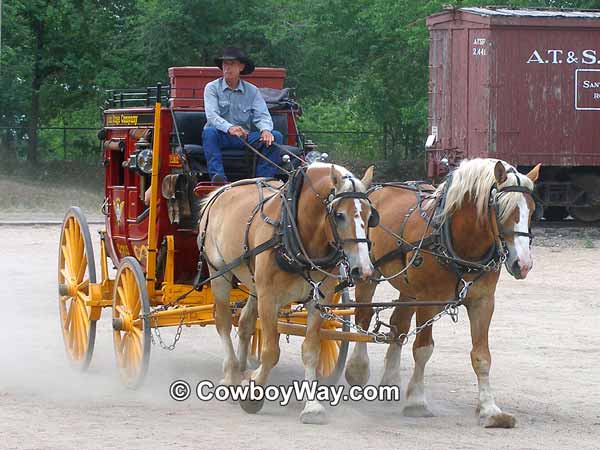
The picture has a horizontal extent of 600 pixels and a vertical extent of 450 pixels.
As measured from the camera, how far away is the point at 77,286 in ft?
33.4

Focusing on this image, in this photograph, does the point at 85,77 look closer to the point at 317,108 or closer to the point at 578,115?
the point at 317,108

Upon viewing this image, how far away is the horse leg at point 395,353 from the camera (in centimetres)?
855

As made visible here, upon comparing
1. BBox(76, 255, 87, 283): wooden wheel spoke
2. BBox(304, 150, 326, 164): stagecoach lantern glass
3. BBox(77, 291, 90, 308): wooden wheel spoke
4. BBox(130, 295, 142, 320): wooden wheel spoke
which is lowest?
BBox(77, 291, 90, 308): wooden wheel spoke

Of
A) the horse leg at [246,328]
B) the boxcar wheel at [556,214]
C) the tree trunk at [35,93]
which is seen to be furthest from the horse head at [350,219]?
the tree trunk at [35,93]

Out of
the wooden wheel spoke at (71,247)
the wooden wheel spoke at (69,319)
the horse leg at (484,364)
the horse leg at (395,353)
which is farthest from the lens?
the wooden wheel spoke at (71,247)

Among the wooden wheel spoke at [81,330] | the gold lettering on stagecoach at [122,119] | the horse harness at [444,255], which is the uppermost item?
the gold lettering on stagecoach at [122,119]

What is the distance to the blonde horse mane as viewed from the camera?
7.37m

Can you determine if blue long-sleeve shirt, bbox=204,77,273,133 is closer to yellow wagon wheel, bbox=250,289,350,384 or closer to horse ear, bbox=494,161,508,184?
yellow wagon wheel, bbox=250,289,350,384

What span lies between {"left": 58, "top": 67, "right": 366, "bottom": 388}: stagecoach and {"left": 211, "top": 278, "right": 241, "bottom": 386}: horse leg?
0.78 ft

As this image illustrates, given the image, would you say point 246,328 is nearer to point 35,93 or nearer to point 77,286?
point 77,286

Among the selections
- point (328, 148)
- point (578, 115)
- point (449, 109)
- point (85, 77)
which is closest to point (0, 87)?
point (85, 77)

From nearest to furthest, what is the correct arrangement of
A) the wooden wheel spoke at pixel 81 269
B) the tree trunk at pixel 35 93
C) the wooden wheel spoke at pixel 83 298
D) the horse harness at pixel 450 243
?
the horse harness at pixel 450 243
the wooden wheel spoke at pixel 83 298
the wooden wheel spoke at pixel 81 269
the tree trunk at pixel 35 93

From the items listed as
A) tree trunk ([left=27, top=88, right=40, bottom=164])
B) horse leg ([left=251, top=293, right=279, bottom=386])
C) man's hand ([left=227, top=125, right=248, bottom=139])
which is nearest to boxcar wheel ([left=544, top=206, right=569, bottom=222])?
tree trunk ([left=27, top=88, right=40, bottom=164])

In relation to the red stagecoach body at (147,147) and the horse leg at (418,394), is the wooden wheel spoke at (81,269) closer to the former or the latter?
the red stagecoach body at (147,147)
